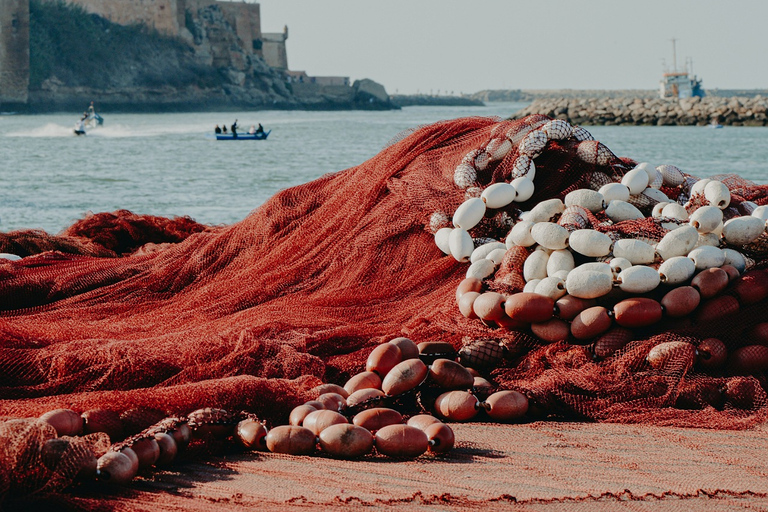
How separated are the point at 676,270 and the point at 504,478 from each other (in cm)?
165

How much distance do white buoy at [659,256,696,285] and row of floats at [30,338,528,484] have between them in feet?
3.20

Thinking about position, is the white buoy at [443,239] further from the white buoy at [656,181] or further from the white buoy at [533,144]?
the white buoy at [656,181]

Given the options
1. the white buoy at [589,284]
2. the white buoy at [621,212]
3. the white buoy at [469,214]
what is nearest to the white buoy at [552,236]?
the white buoy at [589,284]

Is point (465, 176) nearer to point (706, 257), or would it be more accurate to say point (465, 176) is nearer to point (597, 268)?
point (597, 268)

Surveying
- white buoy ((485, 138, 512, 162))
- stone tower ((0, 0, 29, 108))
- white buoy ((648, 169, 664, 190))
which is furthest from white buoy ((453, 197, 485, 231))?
stone tower ((0, 0, 29, 108))

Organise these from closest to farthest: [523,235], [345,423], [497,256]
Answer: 1. [345,423]
2. [523,235]
3. [497,256]

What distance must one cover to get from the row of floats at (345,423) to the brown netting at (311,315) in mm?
97

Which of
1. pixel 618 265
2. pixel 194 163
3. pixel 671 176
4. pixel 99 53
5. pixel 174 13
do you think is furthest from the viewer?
pixel 174 13

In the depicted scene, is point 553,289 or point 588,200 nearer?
point 553,289

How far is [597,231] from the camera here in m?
4.57

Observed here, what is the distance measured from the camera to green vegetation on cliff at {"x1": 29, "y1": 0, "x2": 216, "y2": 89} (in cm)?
8438

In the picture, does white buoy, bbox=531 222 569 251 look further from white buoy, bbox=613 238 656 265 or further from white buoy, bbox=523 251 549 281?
white buoy, bbox=613 238 656 265

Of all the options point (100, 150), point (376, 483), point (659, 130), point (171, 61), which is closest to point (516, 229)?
point (376, 483)

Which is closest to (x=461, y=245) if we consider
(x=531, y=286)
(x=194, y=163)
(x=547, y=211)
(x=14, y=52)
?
(x=547, y=211)
